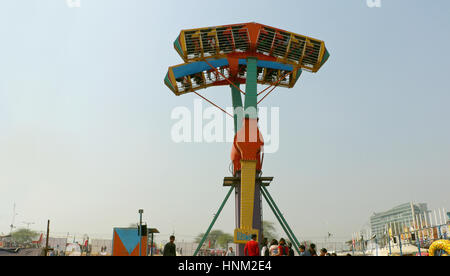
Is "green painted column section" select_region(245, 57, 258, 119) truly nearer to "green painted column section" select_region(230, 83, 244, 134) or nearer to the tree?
"green painted column section" select_region(230, 83, 244, 134)

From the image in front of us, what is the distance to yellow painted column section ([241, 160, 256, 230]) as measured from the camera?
2369 centimetres

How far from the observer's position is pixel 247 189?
2420 centimetres

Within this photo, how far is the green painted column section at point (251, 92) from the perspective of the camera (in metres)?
25.0

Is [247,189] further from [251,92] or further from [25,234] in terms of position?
[25,234]

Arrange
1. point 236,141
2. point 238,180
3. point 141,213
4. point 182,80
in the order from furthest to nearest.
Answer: point 182,80 < point 238,180 < point 236,141 < point 141,213

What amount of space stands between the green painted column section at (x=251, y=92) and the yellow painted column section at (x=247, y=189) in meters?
3.41

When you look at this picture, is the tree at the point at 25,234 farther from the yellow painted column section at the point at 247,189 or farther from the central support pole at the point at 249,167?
the yellow painted column section at the point at 247,189

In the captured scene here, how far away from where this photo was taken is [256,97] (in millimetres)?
25609

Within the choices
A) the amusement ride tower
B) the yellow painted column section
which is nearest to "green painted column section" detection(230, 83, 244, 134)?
the amusement ride tower

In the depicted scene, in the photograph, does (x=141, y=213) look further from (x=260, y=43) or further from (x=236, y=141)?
(x=260, y=43)
